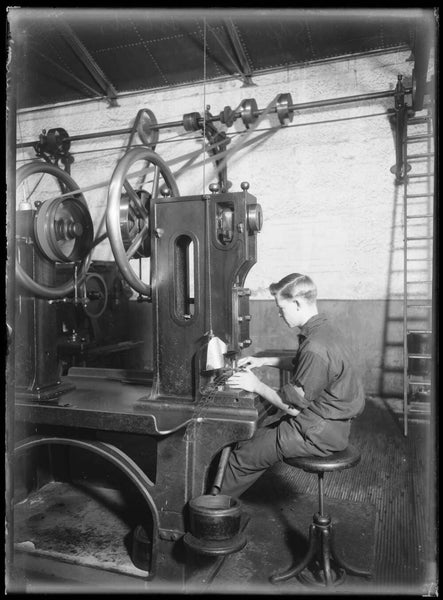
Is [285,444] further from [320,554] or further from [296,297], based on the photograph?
[296,297]

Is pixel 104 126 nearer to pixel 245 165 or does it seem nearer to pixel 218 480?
pixel 245 165

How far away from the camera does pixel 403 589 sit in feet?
6.54

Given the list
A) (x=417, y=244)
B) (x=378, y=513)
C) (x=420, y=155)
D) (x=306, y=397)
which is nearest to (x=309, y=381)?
(x=306, y=397)

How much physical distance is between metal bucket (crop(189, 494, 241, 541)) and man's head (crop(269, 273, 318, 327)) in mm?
809

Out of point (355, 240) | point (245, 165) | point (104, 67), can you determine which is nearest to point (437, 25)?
point (355, 240)

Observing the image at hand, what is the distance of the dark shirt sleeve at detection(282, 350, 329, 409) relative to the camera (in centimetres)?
200

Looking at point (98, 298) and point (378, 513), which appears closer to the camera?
point (378, 513)

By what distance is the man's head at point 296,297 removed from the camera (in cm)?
213

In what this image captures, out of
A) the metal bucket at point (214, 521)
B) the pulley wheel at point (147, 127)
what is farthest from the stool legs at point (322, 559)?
the pulley wheel at point (147, 127)

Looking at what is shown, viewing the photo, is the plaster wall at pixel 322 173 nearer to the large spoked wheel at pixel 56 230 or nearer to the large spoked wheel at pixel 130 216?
the large spoked wheel at pixel 56 230

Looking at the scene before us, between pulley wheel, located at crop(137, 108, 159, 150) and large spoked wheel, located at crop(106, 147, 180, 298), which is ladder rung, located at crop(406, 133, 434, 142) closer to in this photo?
pulley wheel, located at crop(137, 108, 159, 150)

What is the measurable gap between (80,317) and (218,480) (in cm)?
274

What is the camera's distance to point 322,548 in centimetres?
201

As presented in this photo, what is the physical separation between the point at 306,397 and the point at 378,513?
1.08 meters
